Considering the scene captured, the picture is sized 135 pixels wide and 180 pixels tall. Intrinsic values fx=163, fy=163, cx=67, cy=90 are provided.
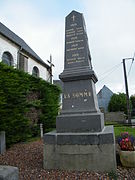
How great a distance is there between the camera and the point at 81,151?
342 cm

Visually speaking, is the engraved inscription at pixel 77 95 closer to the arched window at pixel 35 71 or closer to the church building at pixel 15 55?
the church building at pixel 15 55

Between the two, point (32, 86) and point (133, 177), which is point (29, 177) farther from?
point (32, 86)

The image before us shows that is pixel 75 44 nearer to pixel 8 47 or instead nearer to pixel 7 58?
pixel 8 47

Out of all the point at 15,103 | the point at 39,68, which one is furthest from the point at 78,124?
the point at 39,68

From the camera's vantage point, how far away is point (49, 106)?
1002cm

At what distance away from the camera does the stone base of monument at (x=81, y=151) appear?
10.8ft

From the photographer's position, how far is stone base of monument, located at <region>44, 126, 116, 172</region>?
330cm

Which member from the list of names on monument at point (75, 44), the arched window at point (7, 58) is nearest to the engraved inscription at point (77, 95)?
the list of names on monument at point (75, 44)

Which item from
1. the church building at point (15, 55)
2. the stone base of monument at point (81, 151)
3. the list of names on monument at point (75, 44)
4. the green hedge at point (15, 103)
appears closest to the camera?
the stone base of monument at point (81, 151)

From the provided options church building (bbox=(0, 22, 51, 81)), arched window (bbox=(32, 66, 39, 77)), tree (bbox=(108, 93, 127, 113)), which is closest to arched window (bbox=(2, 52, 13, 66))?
church building (bbox=(0, 22, 51, 81))

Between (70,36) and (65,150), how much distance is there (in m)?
3.16

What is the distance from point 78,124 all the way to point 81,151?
2.21ft

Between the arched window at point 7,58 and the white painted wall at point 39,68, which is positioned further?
the white painted wall at point 39,68

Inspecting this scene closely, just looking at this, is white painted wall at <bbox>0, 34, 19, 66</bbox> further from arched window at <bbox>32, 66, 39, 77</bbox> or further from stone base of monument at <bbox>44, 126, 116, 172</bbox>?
stone base of monument at <bbox>44, 126, 116, 172</bbox>
